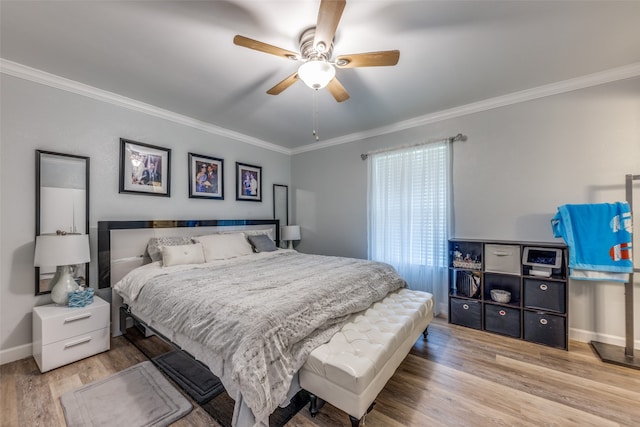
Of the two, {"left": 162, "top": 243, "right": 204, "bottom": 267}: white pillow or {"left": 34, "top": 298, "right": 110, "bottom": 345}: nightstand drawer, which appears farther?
{"left": 162, "top": 243, "right": 204, "bottom": 267}: white pillow

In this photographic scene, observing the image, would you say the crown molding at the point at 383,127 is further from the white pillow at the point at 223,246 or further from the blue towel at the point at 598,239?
the white pillow at the point at 223,246

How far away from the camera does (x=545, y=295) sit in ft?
8.58

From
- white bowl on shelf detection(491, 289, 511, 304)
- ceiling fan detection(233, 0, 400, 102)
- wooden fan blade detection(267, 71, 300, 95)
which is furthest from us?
white bowl on shelf detection(491, 289, 511, 304)

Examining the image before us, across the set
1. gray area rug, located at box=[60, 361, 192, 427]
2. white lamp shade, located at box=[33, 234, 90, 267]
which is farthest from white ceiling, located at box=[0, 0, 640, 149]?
gray area rug, located at box=[60, 361, 192, 427]

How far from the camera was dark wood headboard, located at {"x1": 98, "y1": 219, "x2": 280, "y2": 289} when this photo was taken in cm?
271

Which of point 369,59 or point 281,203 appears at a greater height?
point 369,59

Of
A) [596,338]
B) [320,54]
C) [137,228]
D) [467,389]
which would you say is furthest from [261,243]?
[596,338]

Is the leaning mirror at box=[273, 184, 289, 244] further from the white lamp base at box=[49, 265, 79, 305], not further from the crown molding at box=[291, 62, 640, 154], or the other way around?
the white lamp base at box=[49, 265, 79, 305]

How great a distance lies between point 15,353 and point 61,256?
104cm

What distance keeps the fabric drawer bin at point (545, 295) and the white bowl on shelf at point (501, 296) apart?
17 cm

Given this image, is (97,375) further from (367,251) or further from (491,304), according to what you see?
(491,304)

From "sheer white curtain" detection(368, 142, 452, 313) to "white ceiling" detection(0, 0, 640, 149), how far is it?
2.70ft

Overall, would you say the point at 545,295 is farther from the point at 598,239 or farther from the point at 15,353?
the point at 15,353

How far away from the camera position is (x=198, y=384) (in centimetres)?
199
